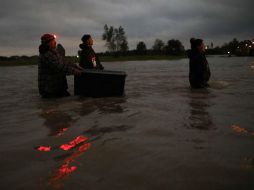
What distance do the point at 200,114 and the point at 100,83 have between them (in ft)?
10.7

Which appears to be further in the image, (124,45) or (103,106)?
(124,45)

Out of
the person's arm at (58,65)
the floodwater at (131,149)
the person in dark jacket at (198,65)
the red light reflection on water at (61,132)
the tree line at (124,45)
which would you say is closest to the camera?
the floodwater at (131,149)

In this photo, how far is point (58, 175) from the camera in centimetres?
279

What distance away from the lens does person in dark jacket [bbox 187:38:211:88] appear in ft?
30.8

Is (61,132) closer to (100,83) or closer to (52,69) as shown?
(100,83)

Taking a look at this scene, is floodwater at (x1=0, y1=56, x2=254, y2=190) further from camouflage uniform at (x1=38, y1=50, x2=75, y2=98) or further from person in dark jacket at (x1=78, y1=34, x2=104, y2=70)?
person in dark jacket at (x1=78, y1=34, x2=104, y2=70)

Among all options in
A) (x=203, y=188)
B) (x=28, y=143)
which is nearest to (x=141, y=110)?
(x=28, y=143)

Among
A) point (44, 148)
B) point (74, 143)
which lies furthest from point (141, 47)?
point (44, 148)

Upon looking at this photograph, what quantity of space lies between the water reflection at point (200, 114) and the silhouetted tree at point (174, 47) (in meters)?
117

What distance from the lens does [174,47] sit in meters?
124

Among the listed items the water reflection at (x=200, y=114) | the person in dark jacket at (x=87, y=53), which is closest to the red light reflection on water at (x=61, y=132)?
the water reflection at (x=200, y=114)

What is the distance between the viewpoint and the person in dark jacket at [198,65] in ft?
30.8

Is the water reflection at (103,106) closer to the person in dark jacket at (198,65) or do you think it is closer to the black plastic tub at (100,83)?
the black plastic tub at (100,83)

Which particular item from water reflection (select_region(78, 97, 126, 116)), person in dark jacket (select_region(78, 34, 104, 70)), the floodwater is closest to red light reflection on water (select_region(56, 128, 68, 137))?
the floodwater
